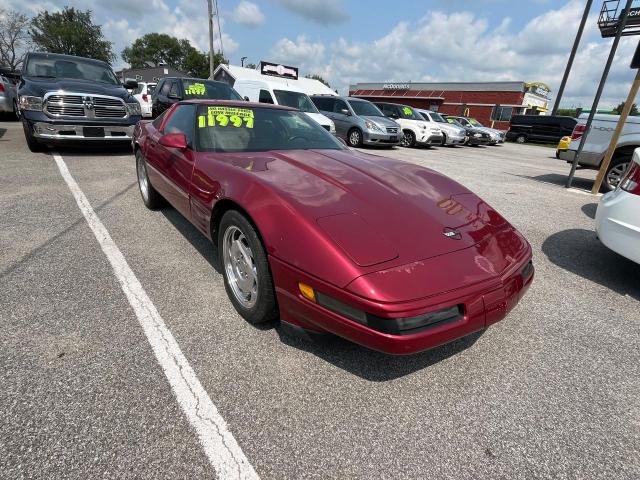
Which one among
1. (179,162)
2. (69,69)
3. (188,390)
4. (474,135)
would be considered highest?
Answer: (69,69)

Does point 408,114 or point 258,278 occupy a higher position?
point 408,114

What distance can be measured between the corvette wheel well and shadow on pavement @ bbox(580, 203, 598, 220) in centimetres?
538

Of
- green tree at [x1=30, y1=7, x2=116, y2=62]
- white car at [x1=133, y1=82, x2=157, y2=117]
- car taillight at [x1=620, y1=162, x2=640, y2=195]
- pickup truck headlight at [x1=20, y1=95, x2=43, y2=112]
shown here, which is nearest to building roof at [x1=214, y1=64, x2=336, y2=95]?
white car at [x1=133, y1=82, x2=157, y2=117]

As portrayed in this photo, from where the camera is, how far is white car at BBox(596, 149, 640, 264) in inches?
109

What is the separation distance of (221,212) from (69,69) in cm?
733

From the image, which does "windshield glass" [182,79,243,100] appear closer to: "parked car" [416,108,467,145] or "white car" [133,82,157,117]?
"white car" [133,82,157,117]

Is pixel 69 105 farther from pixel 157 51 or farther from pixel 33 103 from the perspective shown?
pixel 157 51

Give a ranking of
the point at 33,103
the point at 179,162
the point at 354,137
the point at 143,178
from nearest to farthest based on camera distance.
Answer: the point at 179,162
the point at 143,178
the point at 33,103
the point at 354,137

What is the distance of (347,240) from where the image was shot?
5.85 feet

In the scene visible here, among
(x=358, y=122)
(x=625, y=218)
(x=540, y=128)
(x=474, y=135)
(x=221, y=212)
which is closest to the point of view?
(x=221, y=212)

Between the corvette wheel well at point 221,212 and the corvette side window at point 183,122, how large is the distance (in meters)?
0.89

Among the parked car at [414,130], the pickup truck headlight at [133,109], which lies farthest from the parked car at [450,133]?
the pickup truck headlight at [133,109]

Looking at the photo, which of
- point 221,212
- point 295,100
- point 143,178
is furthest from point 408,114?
point 221,212

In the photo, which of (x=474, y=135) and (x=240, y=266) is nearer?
(x=240, y=266)
